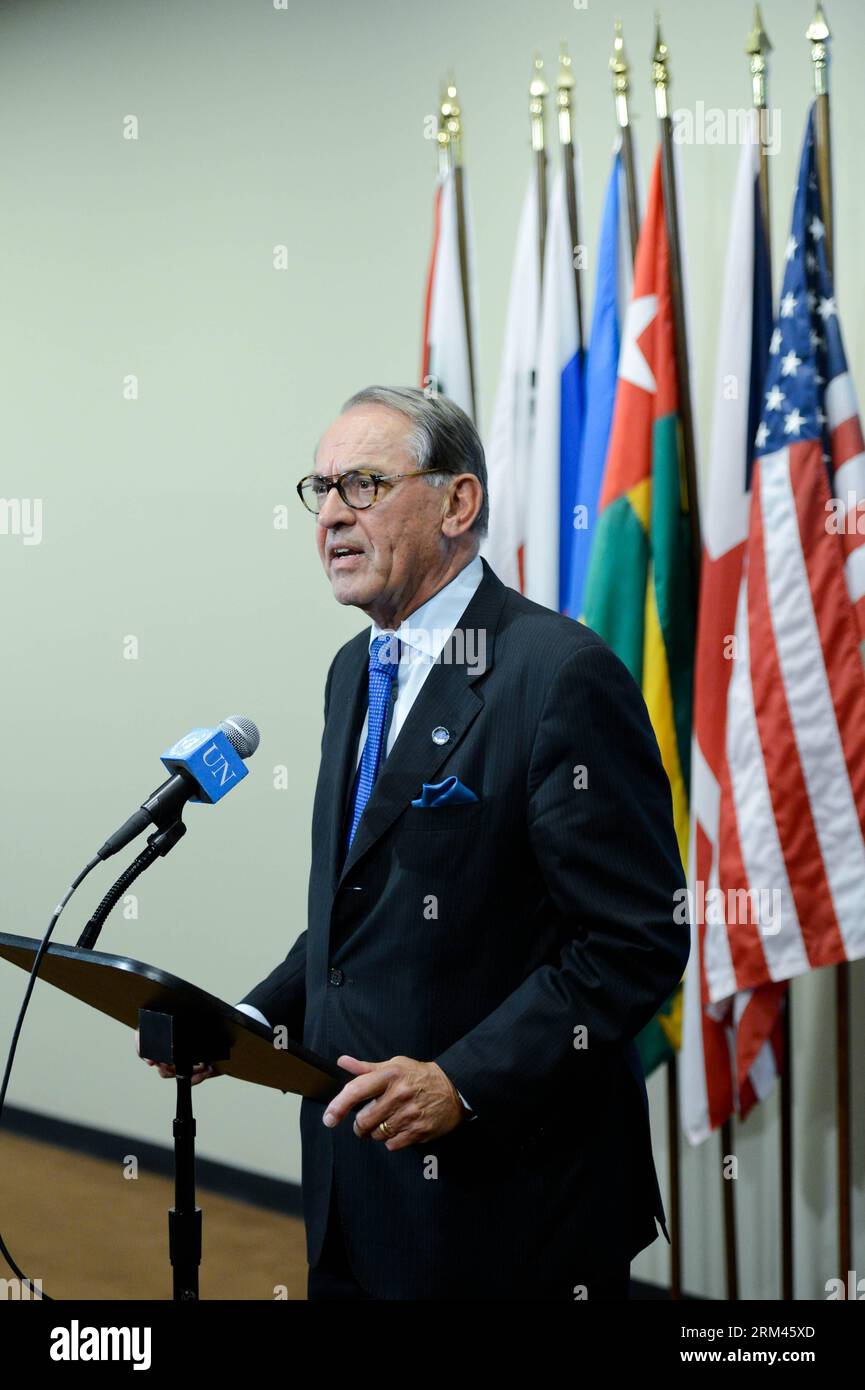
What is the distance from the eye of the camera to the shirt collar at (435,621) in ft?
5.72

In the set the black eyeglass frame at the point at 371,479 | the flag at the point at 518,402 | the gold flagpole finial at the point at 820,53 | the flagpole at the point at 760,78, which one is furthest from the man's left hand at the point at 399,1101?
the gold flagpole finial at the point at 820,53

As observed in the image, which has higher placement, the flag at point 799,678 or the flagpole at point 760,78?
the flagpole at point 760,78

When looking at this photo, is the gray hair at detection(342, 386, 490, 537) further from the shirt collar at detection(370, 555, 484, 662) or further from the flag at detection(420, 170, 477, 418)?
the flag at detection(420, 170, 477, 418)

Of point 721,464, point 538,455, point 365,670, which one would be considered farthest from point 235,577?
point 365,670

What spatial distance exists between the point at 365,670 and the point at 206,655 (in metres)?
2.13

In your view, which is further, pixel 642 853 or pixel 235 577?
pixel 235 577

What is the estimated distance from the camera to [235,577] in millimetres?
3896

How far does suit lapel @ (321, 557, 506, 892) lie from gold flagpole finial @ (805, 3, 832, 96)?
1527 mm

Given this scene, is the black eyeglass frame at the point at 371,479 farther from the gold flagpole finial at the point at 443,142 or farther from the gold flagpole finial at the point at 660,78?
the gold flagpole finial at the point at 443,142

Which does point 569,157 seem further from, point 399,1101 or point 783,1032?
point 399,1101

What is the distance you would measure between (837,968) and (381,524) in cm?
152

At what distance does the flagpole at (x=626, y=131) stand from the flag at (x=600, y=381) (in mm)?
16

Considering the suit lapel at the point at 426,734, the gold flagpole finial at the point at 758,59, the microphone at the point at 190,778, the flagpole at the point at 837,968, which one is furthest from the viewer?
the gold flagpole finial at the point at 758,59

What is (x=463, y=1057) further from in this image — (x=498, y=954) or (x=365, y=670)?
(x=365, y=670)
